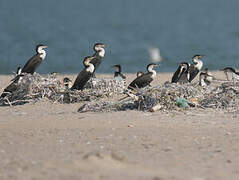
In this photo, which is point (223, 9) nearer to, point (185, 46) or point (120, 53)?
point (185, 46)

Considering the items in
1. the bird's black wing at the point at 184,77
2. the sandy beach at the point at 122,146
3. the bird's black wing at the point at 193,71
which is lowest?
the sandy beach at the point at 122,146

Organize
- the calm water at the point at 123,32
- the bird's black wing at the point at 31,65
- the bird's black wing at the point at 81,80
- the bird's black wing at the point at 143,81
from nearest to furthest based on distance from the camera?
1. the bird's black wing at the point at 81,80
2. the bird's black wing at the point at 31,65
3. the bird's black wing at the point at 143,81
4. the calm water at the point at 123,32

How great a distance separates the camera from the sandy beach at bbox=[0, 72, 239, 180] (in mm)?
5652

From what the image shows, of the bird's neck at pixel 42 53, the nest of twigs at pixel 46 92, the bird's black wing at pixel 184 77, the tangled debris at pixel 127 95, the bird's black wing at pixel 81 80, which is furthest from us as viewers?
the bird's black wing at pixel 184 77

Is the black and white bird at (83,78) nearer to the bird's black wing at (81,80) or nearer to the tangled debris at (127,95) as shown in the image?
the bird's black wing at (81,80)

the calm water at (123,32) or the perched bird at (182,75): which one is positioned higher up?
the calm water at (123,32)

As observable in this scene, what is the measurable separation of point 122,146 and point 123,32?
33016 millimetres

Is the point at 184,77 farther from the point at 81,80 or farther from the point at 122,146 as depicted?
the point at 122,146

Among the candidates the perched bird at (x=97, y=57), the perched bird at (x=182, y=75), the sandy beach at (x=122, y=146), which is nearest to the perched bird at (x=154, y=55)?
the perched bird at (x=97, y=57)

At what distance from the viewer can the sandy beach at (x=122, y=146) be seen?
18.5 ft

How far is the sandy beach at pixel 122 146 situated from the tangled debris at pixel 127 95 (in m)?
0.35

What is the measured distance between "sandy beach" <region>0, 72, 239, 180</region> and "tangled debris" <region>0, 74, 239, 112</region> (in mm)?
349

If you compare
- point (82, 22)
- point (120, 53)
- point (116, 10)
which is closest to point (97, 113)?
point (120, 53)

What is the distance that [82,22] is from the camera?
142 feet
